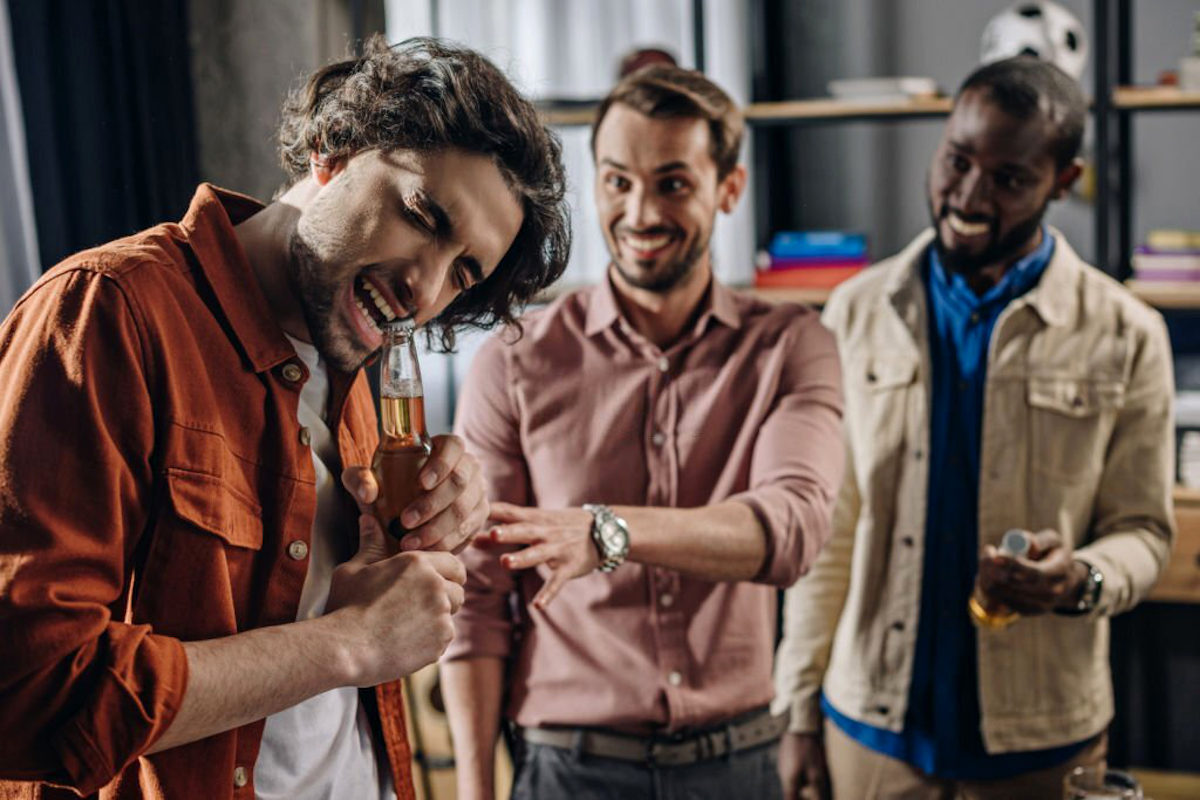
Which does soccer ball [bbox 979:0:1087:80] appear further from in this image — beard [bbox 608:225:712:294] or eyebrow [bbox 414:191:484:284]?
eyebrow [bbox 414:191:484:284]

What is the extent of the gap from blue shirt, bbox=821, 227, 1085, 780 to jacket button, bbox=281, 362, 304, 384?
1.30 m

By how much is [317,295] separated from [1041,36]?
2.50 m

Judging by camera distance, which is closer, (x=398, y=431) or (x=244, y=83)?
(x=398, y=431)

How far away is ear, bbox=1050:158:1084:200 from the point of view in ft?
7.04

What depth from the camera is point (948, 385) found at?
212 centimetres

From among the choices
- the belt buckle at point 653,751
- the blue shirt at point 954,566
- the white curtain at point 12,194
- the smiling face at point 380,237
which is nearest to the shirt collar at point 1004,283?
the blue shirt at point 954,566

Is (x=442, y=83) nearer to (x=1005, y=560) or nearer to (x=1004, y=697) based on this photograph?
(x=1005, y=560)

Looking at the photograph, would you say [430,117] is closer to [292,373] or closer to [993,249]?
[292,373]

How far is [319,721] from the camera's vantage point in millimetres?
1170

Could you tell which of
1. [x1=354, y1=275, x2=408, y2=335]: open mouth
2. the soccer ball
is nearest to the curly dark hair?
[x1=354, y1=275, x2=408, y2=335]: open mouth

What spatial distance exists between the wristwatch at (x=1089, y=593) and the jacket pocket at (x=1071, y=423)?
0.20 metres

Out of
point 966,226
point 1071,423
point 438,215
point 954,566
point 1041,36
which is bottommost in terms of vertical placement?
point 954,566

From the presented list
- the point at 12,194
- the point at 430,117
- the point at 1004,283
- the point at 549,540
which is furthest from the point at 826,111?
the point at 430,117

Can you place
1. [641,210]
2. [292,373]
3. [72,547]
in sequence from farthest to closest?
[641,210], [292,373], [72,547]
